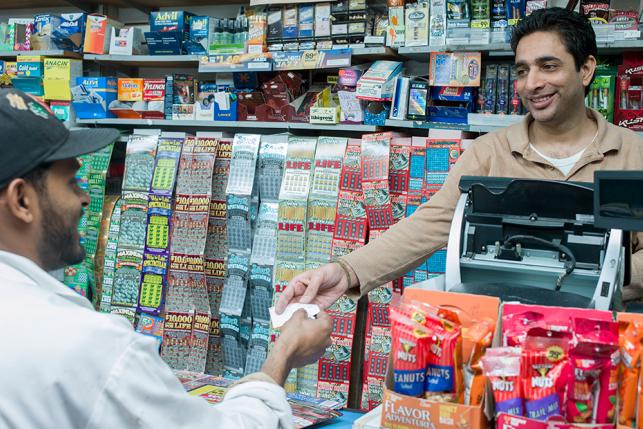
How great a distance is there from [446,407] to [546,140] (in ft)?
4.95

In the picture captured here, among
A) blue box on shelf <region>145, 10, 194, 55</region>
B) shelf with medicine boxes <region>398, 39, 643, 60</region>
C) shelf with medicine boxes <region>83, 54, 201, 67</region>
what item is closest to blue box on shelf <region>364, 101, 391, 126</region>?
shelf with medicine boxes <region>398, 39, 643, 60</region>

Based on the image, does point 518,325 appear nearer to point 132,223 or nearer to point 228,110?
point 228,110

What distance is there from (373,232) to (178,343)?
1579mm

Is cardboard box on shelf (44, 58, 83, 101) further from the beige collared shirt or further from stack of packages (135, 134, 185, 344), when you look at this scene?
the beige collared shirt

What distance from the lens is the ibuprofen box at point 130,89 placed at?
499 cm

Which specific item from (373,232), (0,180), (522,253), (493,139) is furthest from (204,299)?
(0,180)

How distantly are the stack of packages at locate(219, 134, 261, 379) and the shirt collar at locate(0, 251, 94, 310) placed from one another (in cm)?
311

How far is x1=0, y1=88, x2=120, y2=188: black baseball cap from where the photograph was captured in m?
1.30

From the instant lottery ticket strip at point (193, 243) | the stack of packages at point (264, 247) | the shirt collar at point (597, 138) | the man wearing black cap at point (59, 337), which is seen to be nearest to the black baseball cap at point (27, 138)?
the man wearing black cap at point (59, 337)

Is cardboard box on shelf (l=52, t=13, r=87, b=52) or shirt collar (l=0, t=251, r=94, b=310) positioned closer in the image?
shirt collar (l=0, t=251, r=94, b=310)

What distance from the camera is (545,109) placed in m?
2.48

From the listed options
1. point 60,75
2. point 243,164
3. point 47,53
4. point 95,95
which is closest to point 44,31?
point 47,53

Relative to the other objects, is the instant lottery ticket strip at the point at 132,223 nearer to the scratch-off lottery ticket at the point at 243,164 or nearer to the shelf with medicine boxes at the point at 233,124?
the shelf with medicine boxes at the point at 233,124

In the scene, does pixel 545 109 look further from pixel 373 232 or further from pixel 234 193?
pixel 234 193
